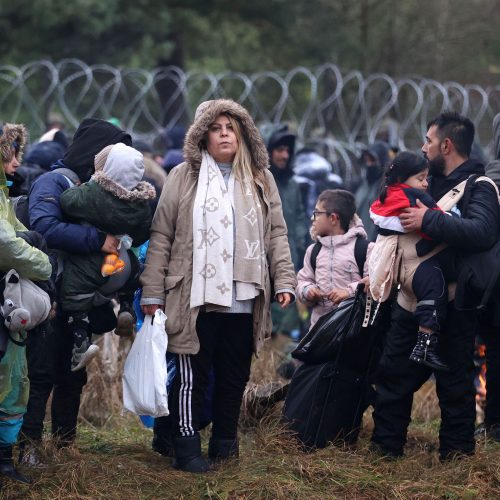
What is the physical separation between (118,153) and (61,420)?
4.62ft

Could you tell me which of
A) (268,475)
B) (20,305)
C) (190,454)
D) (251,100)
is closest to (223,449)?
(190,454)

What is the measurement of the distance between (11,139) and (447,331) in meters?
2.33

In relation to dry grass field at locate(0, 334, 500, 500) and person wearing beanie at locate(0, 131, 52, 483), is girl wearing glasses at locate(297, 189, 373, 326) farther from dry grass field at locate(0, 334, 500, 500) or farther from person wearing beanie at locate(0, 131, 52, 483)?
person wearing beanie at locate(0, 131, 52, 483)

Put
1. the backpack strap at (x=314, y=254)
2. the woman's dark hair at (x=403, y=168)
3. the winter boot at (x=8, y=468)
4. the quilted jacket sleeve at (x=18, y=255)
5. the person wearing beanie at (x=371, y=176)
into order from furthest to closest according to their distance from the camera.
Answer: the person wearing beanie at (x=371, y=176) → the backpack strap at (x=314, y=254) → the woman's dark hair at (x=403, y=168) → the winter boot at (x=8, y=468) → the quilted jacket sleeve at (x=18, y=255)

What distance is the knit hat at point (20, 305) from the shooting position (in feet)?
14.6

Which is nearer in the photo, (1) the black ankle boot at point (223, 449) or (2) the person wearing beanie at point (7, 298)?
(2) the person wearing beanie at point (7, 298)

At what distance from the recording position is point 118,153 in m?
4.91

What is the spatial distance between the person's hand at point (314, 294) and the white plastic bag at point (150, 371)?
1.24 meters

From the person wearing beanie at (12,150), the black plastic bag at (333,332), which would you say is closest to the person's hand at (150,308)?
the person wearing beanie at (12,150)

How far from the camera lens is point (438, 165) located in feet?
17.9

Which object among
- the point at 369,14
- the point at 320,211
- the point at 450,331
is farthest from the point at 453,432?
the point at 369,14

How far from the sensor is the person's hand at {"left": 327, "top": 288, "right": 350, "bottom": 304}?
586cm

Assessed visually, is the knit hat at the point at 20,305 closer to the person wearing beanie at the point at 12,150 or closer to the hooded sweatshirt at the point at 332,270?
the person wearing beanie at the point at 12,150

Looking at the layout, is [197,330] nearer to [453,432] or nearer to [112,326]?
[112,326]
